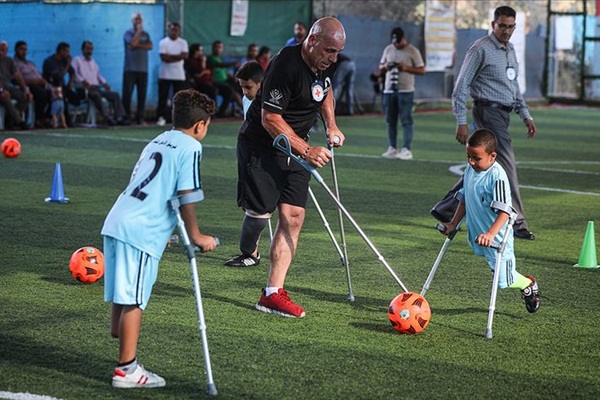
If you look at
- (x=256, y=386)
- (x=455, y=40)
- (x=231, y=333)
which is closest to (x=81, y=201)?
(x=231, y=333)

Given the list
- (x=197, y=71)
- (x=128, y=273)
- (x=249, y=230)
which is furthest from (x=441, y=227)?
(x=197, y=71)

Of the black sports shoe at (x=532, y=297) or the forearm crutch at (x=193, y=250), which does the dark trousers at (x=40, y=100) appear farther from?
the forearm crutch at (x=193, y=250)

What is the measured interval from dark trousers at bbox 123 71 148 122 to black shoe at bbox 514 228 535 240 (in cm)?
1509

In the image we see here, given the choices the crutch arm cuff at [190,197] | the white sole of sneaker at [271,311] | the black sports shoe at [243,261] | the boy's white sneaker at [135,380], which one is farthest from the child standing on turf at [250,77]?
the boy's white sneaker at [135,380]

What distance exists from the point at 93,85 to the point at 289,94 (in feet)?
56.1

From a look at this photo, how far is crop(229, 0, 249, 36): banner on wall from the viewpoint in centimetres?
2848

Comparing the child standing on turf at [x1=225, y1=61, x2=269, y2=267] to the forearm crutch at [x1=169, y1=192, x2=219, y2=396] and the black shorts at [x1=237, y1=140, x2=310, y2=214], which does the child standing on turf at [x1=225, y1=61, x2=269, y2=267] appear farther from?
the forearm crutch at [x1=169, y1=192, x2=219, y2=396]

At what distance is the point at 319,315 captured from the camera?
7.86 m

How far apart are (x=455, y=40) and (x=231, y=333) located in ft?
98.0

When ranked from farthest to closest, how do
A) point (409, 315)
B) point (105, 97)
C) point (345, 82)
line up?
point (345, 82) < point (105, 97) < point (409, 315)

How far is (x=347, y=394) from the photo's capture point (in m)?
5.99

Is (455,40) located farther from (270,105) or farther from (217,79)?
(270,105)

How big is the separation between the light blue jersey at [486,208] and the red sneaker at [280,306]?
133 cm

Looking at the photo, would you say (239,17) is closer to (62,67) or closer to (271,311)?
(62,67)
